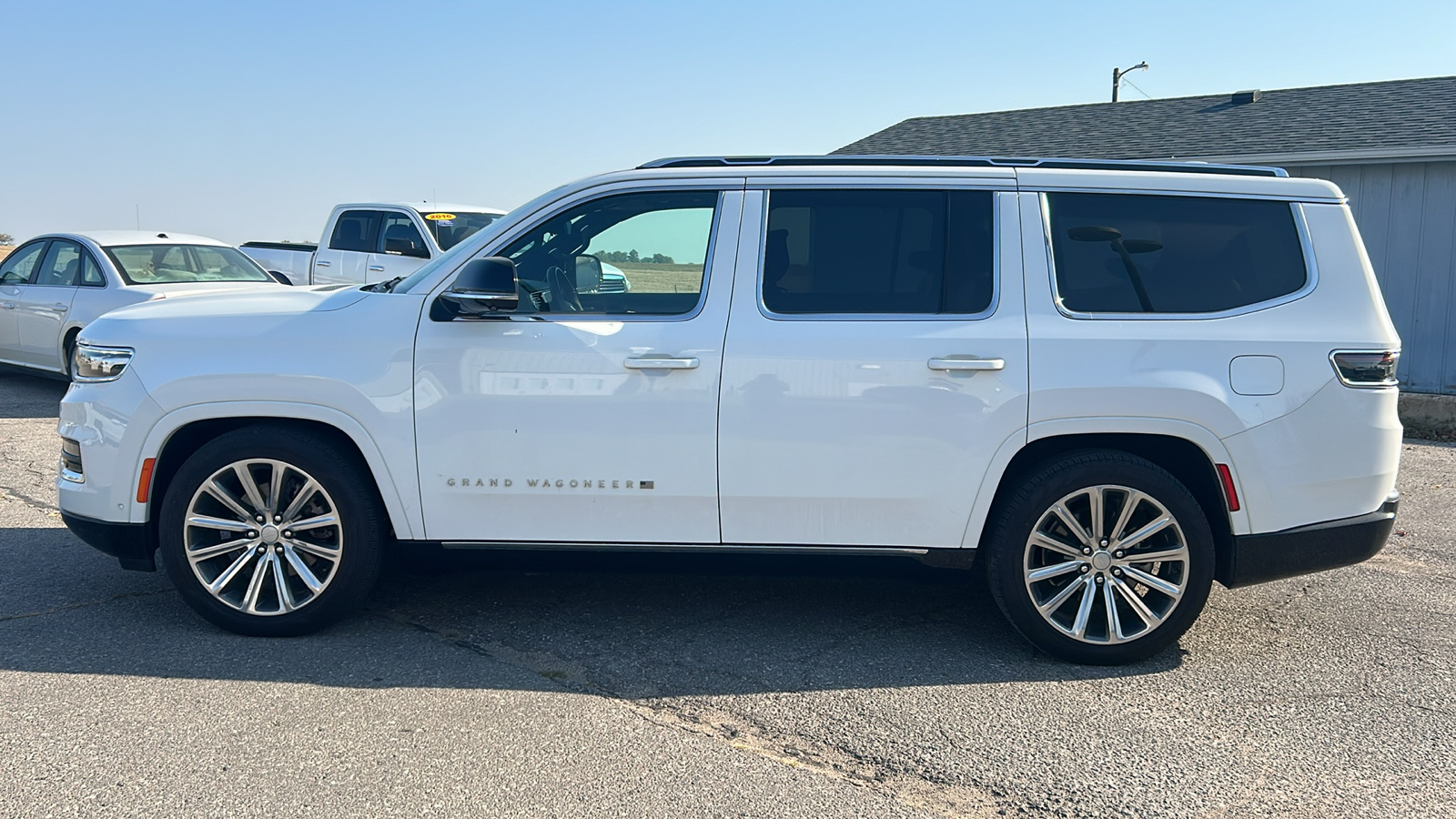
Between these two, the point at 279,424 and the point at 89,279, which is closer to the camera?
the point at 279,424

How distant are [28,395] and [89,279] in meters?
1.86

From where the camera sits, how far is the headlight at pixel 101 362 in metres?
4.67

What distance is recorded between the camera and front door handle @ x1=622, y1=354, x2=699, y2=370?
4418mm

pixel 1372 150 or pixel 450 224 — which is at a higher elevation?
pixel 1372 150

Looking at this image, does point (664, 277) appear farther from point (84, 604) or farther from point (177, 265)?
point (177, 265)

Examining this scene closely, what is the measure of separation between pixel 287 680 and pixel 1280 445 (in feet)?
12.8

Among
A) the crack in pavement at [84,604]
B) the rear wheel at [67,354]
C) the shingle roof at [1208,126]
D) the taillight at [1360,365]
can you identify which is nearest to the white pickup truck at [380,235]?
the rear wheel at [67,354]

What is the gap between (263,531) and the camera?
15.2ft

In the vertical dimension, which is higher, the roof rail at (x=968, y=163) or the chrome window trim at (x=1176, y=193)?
the roof rail at (x=968, y=163)

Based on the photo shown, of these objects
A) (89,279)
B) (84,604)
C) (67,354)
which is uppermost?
(89,279)

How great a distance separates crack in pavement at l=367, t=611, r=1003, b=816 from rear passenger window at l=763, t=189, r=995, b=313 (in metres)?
1.61

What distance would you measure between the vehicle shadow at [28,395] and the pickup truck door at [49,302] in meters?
0.38

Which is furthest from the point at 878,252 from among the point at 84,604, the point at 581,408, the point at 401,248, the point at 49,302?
the point at 49,302

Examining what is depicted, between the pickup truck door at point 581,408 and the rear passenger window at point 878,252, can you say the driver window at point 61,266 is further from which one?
the rear passenger window at point 878,252
